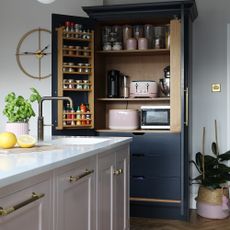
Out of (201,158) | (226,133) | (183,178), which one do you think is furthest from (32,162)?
(226,133)

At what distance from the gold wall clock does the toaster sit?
3.47ft

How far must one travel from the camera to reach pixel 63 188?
1669 mm

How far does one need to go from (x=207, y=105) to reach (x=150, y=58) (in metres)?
0.78

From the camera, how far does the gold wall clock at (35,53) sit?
4500 mm

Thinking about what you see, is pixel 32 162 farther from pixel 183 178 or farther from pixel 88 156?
pixel 183 178

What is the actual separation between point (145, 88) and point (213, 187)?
117cm

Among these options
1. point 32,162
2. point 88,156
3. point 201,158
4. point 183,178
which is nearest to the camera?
point 32,162

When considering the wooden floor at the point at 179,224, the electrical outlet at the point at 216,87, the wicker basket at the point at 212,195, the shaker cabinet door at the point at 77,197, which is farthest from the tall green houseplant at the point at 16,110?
the electrical outlet at the point at 216,87

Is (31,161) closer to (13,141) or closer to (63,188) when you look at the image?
(63,188)

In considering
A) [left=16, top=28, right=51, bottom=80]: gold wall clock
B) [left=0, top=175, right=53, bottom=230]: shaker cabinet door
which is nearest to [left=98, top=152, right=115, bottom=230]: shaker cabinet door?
[left=0, top=175, right=53, bottom=230]: shaker cabinet door

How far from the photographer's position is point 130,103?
14.5ft

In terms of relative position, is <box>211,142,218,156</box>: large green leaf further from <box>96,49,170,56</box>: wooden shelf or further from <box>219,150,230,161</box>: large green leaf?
<box>96,49,170,56</box>: wooden shelf

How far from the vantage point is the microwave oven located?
158 inches

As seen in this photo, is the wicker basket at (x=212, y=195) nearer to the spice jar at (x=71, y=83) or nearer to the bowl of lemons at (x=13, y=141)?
the spice jar at (x=71, y=83)
